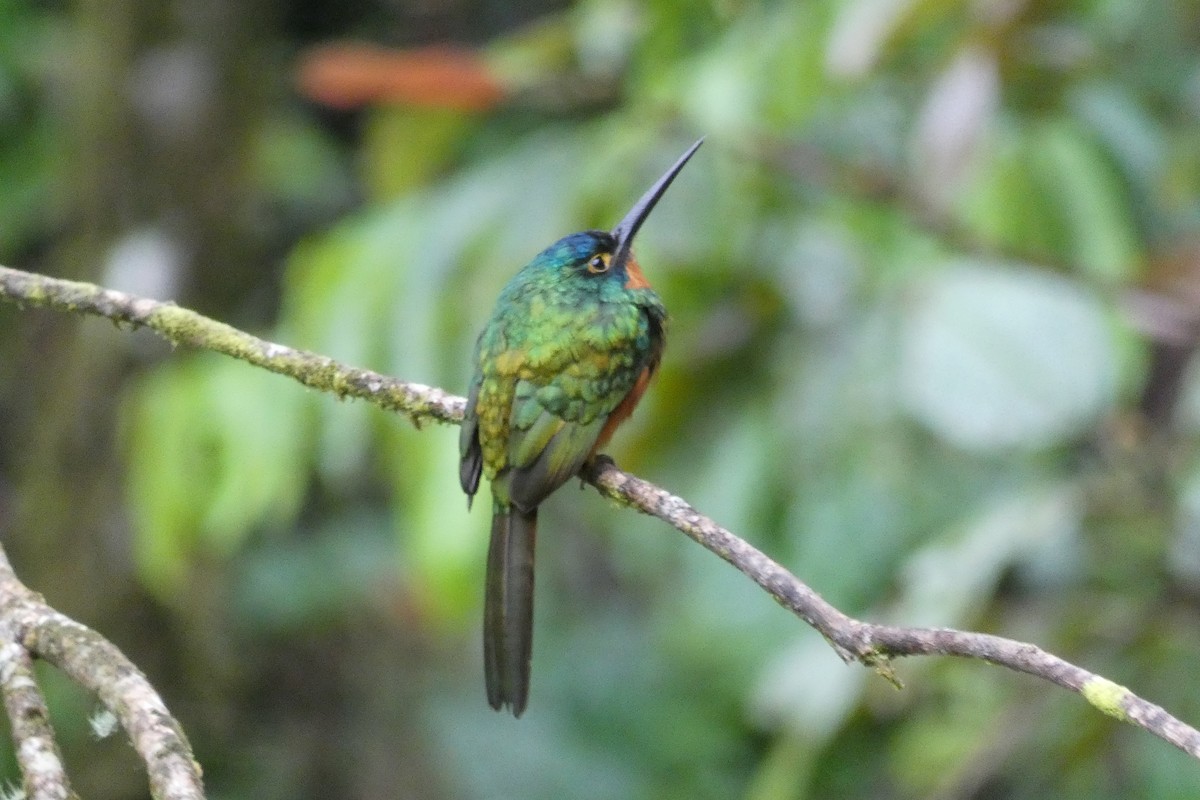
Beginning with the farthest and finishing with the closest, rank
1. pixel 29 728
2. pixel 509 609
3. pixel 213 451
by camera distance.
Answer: pixel 213 451 → pixel 509 609 → pixel 29 728

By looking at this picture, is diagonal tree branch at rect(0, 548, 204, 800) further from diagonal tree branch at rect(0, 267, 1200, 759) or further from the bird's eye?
the bird's eye

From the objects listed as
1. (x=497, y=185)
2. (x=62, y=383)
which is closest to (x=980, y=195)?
(x=497, y=185)

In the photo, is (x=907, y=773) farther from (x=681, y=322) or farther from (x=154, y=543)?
(x=154, y=543)

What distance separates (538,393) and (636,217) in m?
0.46

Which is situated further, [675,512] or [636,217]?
[636,217]

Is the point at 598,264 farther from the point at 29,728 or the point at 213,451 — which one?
the point at 213,451

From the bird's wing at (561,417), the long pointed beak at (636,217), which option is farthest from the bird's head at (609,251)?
the bird's wing at (561,417)

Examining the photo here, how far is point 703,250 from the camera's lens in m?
2.78

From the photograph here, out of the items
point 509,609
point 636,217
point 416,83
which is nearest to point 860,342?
point 636,217

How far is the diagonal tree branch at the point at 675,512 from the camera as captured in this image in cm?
107

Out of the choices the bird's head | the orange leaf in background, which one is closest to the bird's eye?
the bird's head

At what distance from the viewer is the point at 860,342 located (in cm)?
294

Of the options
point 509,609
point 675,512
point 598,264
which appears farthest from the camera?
point 598,264

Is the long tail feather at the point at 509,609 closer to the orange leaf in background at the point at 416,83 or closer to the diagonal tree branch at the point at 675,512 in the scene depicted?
the diagonal tree branch at the point at 675,512
